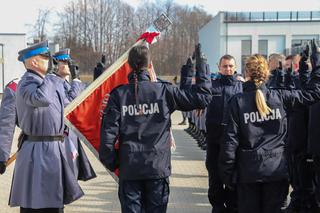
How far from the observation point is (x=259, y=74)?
4.50 metres

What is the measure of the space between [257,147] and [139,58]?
128 cm

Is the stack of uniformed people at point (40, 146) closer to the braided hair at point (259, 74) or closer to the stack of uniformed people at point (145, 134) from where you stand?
the stack of uniformed people at point (145, 134)

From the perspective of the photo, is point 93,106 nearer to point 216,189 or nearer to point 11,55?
point 216,189

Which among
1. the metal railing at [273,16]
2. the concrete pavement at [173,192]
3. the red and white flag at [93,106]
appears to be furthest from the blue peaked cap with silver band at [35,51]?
the metal railing at [273,16]

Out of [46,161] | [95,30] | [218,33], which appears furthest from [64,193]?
[95,30]

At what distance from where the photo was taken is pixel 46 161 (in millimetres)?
4488

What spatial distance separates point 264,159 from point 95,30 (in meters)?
65.1

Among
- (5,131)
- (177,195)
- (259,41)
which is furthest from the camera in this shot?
(259,41)

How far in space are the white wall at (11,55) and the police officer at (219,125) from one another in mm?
31387

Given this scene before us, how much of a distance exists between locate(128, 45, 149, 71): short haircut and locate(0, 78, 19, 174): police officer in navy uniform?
1274 mm

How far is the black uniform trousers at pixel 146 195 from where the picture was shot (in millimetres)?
4152

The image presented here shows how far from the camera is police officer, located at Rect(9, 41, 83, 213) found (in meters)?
4.45

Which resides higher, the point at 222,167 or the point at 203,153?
the point at 222,167

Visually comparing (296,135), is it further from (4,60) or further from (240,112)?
(4,60)
